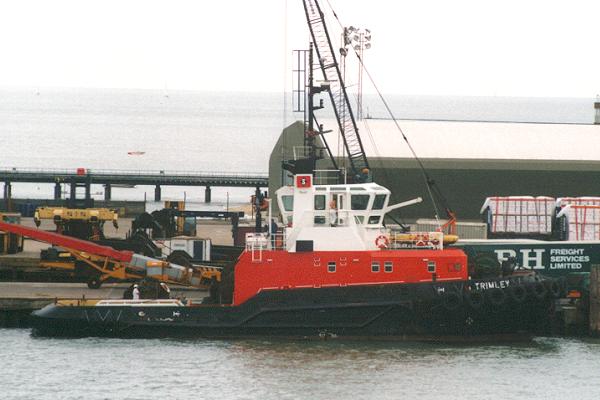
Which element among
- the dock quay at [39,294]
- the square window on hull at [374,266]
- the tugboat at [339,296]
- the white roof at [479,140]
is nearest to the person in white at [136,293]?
Result: the tugboat at [339,296]

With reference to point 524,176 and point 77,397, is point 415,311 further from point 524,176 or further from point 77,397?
point 524,176

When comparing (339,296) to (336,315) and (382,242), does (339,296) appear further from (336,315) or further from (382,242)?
(382,242)

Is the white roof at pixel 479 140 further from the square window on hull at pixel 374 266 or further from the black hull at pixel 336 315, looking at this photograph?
the black hull at pixel 336 315

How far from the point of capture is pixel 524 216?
142ft

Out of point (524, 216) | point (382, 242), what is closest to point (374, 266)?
point (382, 242)

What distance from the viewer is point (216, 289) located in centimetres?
3466

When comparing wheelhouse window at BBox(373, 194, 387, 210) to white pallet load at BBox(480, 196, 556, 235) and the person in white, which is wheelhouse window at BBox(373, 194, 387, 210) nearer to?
the person in white

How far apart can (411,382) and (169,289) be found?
10.3 metres

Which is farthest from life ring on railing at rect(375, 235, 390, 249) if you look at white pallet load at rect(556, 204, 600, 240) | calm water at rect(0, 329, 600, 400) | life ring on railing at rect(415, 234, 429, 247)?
white pallet load at rect(556, 204, 600, 240)

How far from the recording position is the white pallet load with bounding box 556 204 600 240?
4166 centimetres

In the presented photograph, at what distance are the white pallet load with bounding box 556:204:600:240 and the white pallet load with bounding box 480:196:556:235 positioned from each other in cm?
121

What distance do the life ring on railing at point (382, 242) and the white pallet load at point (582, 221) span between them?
1051 centimetres

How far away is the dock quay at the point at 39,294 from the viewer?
3544 centimetres

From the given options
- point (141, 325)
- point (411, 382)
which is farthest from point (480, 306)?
point (141, 325)
